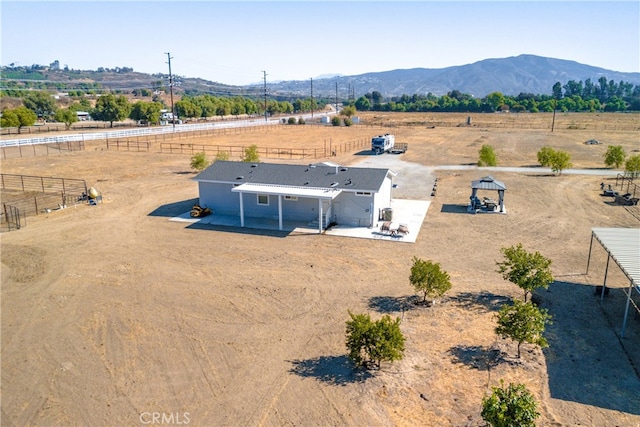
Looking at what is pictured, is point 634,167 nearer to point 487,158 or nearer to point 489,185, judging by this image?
point 487,158

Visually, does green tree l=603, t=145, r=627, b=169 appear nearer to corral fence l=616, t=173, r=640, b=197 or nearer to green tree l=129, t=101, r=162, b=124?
corral fence l=616, t=173, r=640, b=197

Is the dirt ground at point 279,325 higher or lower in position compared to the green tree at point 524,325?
lower

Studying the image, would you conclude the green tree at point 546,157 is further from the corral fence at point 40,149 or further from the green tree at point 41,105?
the green tree at point 41,105

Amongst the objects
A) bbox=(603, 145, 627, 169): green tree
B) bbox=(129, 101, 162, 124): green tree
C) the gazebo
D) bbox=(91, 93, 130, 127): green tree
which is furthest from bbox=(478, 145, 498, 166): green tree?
bbox=(91, 93, 130, 127): green tree

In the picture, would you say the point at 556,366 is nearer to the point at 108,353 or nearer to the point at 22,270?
the point at 108,353

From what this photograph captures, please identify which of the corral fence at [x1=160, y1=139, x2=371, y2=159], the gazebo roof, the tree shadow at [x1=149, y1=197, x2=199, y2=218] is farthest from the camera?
the corral fence at [x1=160, y1=139, x2=371, y2=159]

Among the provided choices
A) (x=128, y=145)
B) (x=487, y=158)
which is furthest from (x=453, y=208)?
(x=128, y=145)

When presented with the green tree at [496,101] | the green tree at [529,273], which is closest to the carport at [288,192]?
the green tree at [529,273]
